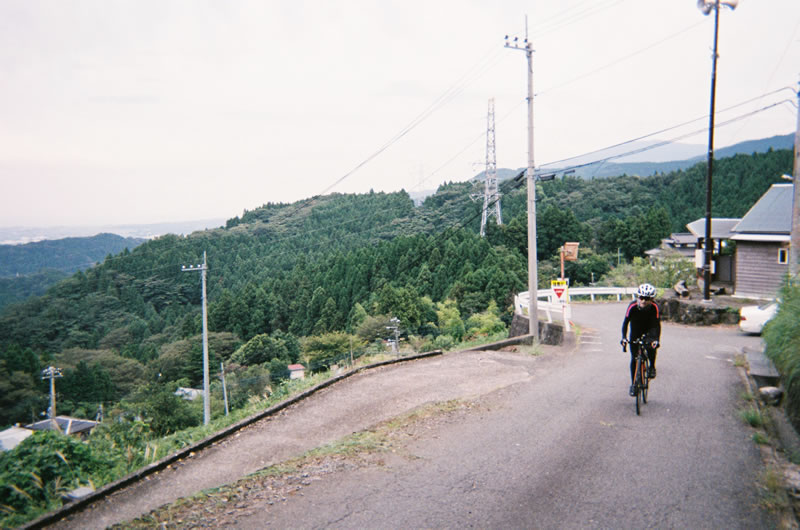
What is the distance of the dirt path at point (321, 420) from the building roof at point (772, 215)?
1358cm

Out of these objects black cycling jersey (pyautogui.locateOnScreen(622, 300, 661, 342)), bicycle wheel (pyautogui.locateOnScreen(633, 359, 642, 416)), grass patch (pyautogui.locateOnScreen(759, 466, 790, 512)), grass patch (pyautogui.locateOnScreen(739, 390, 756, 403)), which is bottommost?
grass patch (pyautogui.locateOnScreen(739, 390, 756, 403))

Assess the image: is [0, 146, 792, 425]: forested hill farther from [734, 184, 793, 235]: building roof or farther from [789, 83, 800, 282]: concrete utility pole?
[789, 83, 800, 282]: concrete utility pole

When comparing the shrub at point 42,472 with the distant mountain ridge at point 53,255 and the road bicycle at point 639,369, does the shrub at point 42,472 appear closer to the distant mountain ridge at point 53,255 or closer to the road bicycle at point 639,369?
the road bicycle at point 639,369

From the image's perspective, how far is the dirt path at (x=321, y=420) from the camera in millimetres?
4863

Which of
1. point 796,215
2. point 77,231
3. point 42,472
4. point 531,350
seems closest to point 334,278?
point 77,231

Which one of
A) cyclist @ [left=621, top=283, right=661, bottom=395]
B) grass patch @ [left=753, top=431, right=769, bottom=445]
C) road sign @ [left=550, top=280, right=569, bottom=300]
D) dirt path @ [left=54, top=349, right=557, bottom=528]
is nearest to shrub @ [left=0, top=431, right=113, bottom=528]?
dirt path @ [left=54, top=349, right=557, bottom=528]

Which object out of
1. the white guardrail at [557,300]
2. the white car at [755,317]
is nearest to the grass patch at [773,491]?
the white guardrail at [557,300]

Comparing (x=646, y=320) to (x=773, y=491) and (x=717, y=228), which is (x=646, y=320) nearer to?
(x=773, y=491)

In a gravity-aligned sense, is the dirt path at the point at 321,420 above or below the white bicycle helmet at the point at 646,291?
below

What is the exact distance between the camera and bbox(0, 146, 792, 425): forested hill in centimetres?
5291

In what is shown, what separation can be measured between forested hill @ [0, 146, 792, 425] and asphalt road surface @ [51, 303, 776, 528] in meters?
33.2

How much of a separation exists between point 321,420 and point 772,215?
65.4ft

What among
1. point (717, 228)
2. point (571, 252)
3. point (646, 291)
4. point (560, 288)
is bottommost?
point (560, 288)

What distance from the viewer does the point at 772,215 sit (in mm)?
19453
